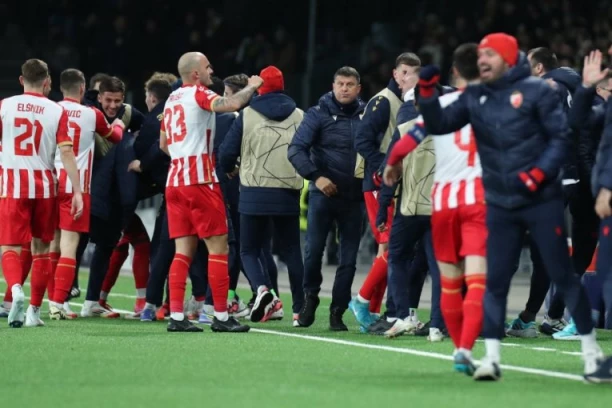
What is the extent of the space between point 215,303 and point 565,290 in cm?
421

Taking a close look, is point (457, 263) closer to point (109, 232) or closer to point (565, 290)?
point (565, 290)

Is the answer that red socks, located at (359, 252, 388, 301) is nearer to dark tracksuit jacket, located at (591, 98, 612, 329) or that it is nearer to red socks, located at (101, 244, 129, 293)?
dark tracksuit jacket, located at (591, 98, 612, 329)

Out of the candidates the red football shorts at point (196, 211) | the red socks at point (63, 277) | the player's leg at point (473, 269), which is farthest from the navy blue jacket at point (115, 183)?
the player's leg at point (473, 269)

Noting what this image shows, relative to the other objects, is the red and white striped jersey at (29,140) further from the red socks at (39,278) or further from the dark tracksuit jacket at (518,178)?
the dark tracksuit jacket at (518,178)

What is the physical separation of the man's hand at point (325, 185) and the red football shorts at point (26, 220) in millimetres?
2339

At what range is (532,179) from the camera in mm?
8773

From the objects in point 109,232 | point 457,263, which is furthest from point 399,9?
point 457,263

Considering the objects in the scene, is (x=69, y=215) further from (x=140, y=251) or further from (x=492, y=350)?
(x=492, y=350)

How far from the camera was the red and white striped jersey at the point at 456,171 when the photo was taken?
9523 millimetres

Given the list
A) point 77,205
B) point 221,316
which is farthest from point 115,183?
point 221,316

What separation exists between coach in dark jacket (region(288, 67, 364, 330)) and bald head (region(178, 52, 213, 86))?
1069mm

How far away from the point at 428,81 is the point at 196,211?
3.74m

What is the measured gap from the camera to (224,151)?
44.9ft

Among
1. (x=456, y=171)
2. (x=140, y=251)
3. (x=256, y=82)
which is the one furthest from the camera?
(x=140, y=251)
